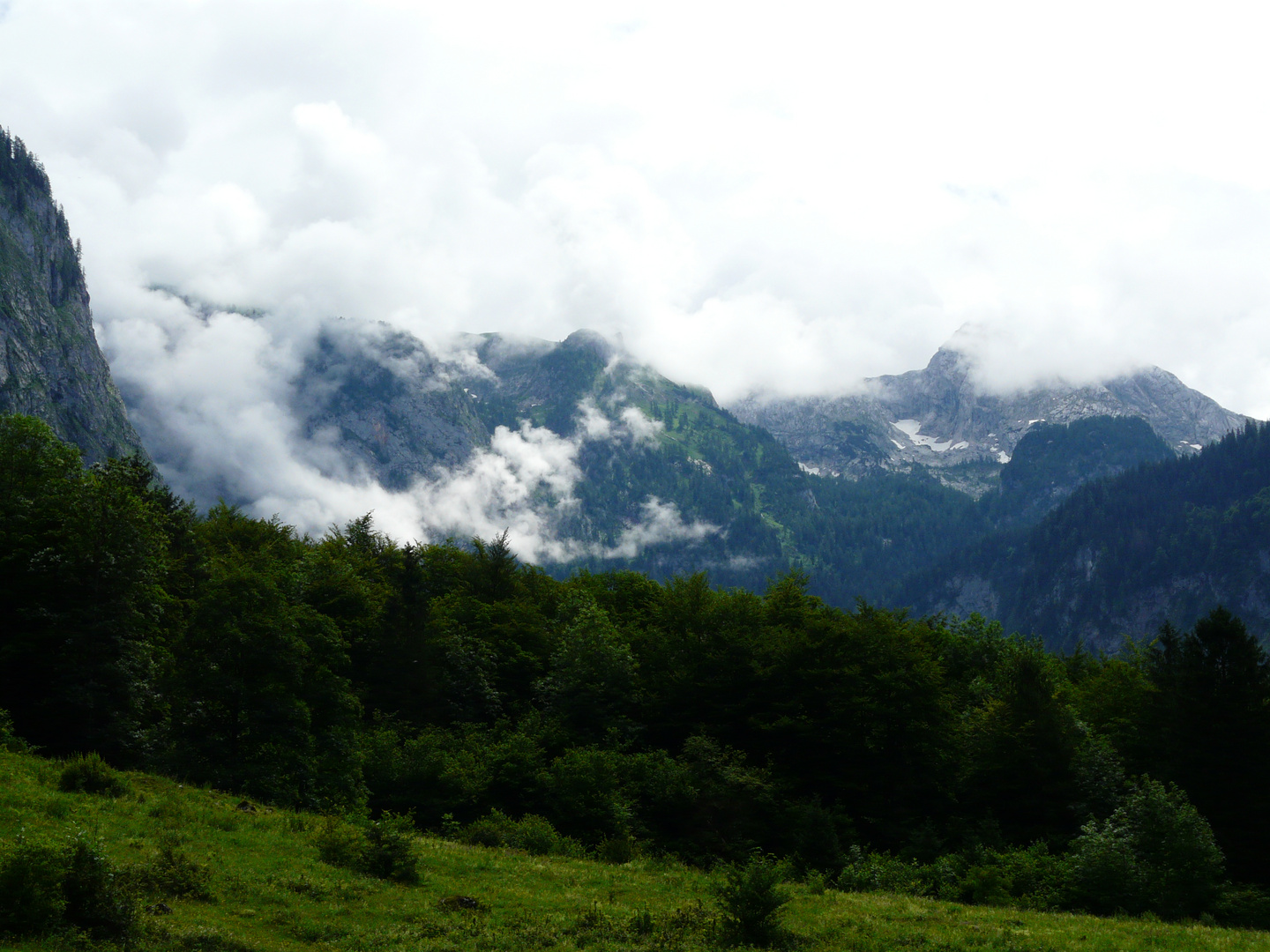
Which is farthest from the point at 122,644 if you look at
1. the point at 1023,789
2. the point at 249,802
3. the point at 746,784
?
the point at 1023,789

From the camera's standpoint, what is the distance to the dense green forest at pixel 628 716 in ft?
122

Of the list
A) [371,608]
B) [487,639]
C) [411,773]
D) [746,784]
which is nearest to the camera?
[411,773]

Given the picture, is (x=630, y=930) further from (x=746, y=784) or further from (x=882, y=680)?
(x=882, y=680)

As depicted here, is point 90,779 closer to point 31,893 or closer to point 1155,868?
point 31,893

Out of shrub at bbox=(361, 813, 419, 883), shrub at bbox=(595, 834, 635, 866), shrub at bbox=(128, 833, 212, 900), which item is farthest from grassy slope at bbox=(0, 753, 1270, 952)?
shrub at bbox=(595, 834, 635, 866)

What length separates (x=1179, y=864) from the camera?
111ft

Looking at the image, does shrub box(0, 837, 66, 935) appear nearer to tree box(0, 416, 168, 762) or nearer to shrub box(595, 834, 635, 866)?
tree box(0, 416, 168, 762)

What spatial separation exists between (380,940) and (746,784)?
39.5m

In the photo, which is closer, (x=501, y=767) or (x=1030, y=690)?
(x=501, y=767)

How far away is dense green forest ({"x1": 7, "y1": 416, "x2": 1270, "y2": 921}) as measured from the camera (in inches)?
1464

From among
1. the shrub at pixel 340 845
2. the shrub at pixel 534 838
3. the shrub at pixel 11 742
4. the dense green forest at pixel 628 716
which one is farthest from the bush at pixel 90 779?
the shrub at pixel 534 838

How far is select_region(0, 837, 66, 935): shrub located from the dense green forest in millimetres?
19368

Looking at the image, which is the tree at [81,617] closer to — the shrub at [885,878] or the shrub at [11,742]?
the shrub at [11,742]

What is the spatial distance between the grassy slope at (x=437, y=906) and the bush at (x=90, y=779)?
438 millimetres
